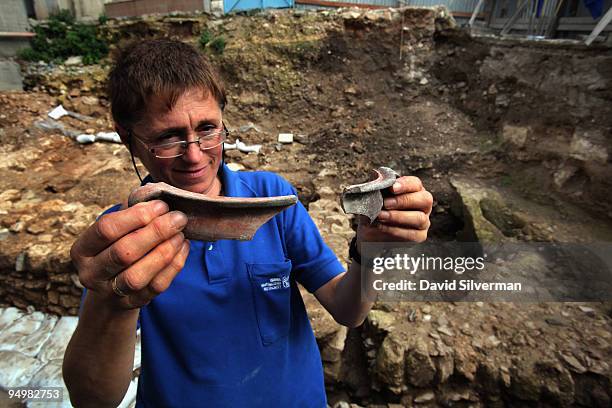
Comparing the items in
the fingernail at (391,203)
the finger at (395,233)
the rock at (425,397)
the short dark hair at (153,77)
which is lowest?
the rock at (425,397)

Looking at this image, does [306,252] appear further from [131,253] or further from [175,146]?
[131,253]

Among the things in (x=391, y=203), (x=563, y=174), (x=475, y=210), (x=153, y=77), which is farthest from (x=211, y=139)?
(x=563, y=174)

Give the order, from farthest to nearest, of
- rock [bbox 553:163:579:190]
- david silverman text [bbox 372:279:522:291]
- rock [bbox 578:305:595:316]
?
rock [bbox 553:163:579:190]
david silverman text [bbox 372:279:522:291]
rock [bbox 578:305:595:316]

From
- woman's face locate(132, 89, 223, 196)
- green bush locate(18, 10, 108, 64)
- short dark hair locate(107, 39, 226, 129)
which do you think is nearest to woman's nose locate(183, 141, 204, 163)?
woman's face locate(132, 89, 223, 196)

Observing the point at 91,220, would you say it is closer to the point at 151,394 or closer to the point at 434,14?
the point at 151,394

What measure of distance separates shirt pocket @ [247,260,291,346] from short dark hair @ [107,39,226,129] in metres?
0.72

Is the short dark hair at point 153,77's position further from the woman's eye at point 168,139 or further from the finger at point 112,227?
the finger at point 112,227

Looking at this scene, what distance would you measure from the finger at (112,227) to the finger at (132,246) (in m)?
0.01

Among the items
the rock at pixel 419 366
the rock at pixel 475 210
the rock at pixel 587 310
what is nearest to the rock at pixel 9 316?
the rock at pixel 419 366

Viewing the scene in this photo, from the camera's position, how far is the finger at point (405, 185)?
1.11 m

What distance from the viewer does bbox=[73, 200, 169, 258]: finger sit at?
79cm

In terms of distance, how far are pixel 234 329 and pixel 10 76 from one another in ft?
29.8

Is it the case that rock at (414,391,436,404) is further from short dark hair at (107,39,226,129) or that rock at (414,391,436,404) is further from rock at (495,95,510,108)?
rock at (495,95,510,108)

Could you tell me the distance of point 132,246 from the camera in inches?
31.2
